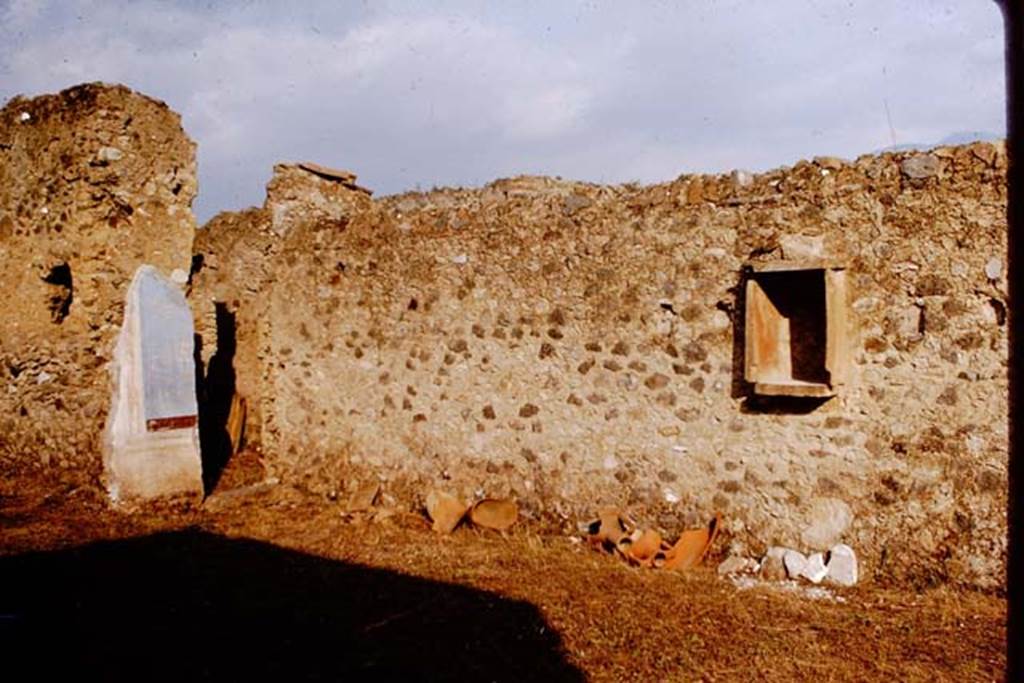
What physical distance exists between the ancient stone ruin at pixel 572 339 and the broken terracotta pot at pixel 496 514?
0.45 feet

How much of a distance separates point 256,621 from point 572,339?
2.86 m

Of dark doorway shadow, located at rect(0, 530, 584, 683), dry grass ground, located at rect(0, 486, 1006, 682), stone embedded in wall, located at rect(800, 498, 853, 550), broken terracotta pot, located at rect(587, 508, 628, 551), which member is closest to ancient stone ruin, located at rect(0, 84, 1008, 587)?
stone embedded in wall, located at rect(800, 498, 853, 550)

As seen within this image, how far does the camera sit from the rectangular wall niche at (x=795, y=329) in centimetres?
474

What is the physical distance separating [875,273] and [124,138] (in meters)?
6.44

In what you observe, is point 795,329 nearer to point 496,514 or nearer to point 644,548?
point 644,548

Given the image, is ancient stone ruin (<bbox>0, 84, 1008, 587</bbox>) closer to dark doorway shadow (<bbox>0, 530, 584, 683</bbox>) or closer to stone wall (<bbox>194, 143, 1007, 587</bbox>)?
stone wall (<bbox>194, 143, 1007, 587</bbox>)

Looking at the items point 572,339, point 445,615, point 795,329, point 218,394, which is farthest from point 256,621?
point 218,394

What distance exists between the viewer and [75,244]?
7.26 metres

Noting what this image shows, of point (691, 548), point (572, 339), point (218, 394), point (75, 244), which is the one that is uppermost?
point (75, 244)

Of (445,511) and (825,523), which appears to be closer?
(825,523)

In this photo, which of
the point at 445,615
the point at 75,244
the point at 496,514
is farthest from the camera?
the point at 75,244

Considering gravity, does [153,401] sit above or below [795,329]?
below

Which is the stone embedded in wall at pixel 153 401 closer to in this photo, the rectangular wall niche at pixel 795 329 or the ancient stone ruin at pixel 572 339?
the ancient stone ruin at pixel 572 339

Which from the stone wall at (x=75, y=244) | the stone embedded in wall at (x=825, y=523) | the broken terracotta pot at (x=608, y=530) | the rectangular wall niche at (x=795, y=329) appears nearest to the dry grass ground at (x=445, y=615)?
the broken terracotta pot at (x=608, y=530)
